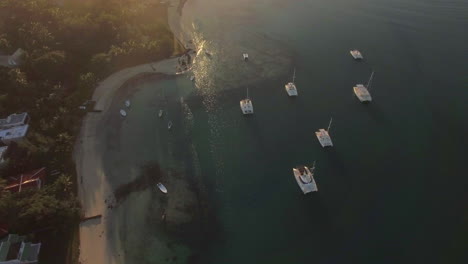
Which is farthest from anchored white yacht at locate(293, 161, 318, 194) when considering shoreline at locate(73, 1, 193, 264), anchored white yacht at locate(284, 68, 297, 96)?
shoreline at locate(73, 1, 193, 264)

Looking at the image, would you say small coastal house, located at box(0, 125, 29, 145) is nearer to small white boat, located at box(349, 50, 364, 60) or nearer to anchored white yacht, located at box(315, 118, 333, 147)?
anchored white yacht, located at box(315, 118, 333, 147)

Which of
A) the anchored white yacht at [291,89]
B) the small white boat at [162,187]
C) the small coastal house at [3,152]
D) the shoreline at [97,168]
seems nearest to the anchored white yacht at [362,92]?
the anchored white yacht at [291,89]

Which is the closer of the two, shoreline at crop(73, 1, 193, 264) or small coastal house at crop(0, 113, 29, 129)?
shoreline at crop(73, 1, 193, 264)

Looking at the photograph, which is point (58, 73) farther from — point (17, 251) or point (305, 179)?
point (305, 179)

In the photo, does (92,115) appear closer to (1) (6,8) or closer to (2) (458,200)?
(1) (6,8)

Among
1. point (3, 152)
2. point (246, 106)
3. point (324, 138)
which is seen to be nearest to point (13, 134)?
point (3, 152)
